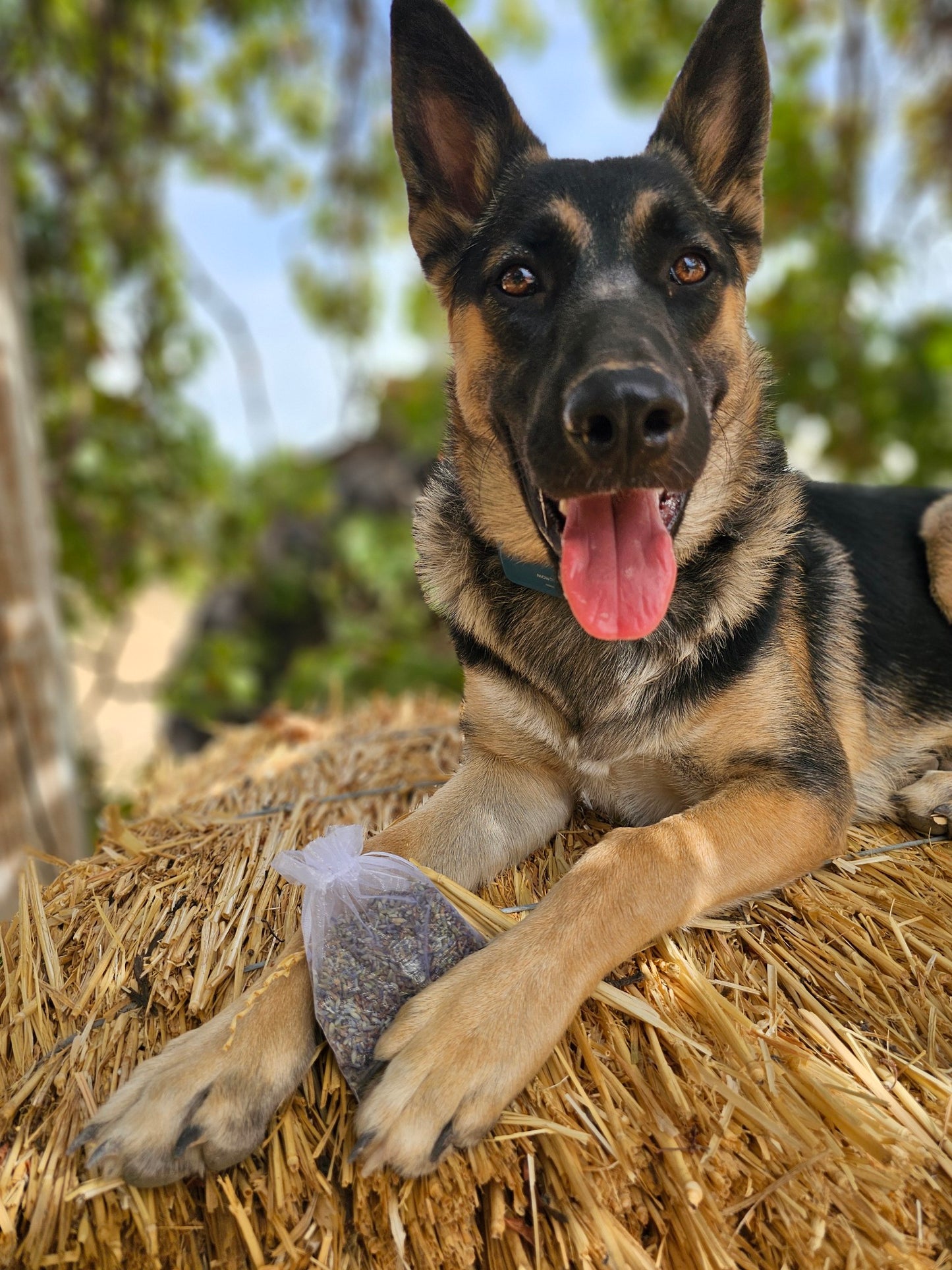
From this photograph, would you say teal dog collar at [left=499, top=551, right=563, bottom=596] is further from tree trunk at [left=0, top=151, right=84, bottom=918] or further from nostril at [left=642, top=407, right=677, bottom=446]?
tree trunk at [left=0, top=151, right=84, bottom=918]

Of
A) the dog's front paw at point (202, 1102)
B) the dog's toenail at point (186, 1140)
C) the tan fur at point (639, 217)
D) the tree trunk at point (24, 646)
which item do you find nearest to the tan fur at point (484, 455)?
the tan fur at point (639, 217)

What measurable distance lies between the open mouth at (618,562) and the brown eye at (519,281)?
74 cm

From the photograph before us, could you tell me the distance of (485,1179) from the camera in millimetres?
1717

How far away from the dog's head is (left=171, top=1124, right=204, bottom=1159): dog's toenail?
1.44 meters

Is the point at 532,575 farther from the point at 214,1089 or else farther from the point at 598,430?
the point at 214,1089

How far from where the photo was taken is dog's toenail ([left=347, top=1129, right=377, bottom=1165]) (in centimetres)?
171

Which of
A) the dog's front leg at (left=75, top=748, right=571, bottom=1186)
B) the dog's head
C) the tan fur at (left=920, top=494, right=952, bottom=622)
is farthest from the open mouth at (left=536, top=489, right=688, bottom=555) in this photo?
the tan fur at (left=920, top=494, right=952, bottom=622)

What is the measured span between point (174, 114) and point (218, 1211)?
8384mm

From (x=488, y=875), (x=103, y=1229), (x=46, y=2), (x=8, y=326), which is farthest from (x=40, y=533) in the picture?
(x=103, y=1229)

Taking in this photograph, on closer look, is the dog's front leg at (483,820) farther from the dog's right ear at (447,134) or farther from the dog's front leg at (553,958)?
the dog's right ear at (447,134)

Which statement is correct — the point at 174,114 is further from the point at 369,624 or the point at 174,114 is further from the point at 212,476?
the point at 369,624

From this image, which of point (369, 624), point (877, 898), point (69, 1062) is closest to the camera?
point (69, 1062)

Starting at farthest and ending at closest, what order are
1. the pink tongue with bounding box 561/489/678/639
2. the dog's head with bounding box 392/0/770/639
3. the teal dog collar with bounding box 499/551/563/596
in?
the teal dog collar with bounding box 499/551/563/596 → the pink tongue with bounding box 561/489/678/639 → the dog's head with bounding box 392/0/770/639

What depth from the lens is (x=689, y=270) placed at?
106 inches
